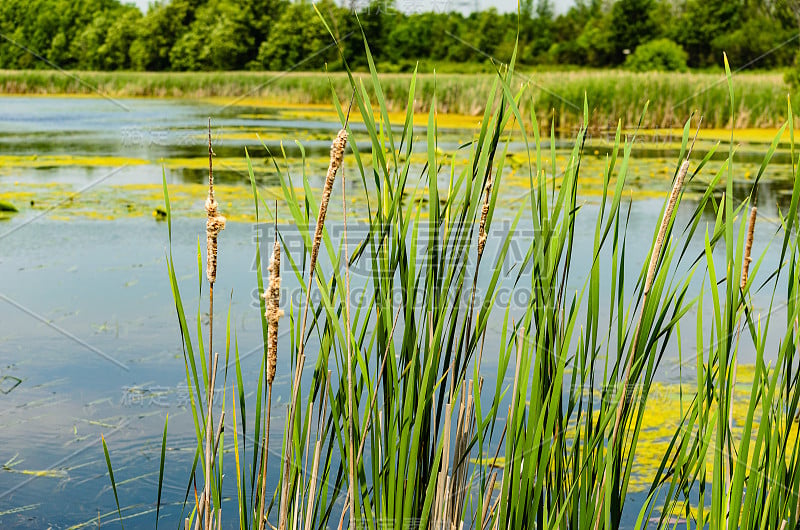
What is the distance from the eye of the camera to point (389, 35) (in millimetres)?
12812

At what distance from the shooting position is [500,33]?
17047 mm

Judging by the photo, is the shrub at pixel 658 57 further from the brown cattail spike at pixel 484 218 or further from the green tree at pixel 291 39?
the brown cattail spike at pixel 484 218

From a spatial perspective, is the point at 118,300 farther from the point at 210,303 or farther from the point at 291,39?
the point at 291,39

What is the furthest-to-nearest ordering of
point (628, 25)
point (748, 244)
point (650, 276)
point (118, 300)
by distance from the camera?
point (628, 25)
point (118, 300)
point (748, 244)
point (650, 276)

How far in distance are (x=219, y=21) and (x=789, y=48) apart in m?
14.6

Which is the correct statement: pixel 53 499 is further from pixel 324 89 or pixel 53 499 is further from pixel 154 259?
pixel 324 89

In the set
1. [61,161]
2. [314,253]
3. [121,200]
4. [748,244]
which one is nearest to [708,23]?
[61,161]

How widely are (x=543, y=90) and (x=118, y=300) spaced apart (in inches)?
222

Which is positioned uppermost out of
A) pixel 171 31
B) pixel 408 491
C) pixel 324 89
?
pixel 171 31

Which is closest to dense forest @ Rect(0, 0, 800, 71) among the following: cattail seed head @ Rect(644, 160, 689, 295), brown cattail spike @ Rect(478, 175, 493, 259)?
brown cattail spike @ Rect(478, 175, 493, 259)

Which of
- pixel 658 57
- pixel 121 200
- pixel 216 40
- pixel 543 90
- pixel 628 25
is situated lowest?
pixel 121 200

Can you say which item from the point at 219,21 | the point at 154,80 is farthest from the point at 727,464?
the point at 154,80

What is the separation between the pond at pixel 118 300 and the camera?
181cm

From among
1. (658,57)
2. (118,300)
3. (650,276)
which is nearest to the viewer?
(650,276)
